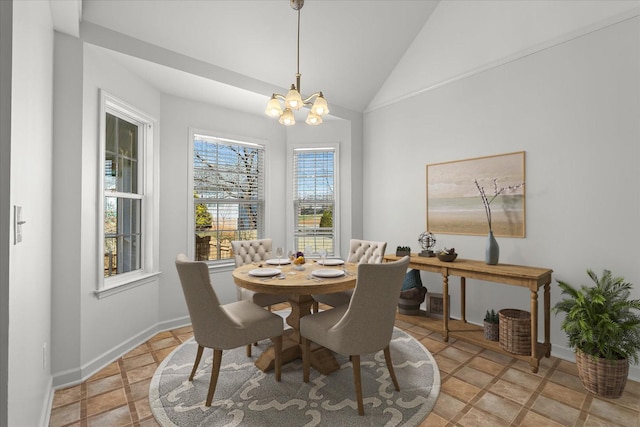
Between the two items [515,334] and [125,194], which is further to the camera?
[125,194]

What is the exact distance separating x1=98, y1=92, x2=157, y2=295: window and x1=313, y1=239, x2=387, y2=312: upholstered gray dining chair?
6.45 feet

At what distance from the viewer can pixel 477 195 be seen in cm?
345

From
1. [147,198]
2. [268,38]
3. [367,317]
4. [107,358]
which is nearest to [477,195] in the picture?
[367,317]

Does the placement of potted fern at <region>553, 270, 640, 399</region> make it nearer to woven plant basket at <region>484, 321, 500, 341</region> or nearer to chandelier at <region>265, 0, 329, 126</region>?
woven plant basket at <region>484, 321, 500, 341</region>

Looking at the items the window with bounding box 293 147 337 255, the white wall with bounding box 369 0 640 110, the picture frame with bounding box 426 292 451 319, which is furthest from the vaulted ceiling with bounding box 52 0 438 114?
the picture frame with bounding box 426 292 451 319

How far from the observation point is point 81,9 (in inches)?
97.6

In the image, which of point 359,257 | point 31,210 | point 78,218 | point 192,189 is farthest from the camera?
point 192,189

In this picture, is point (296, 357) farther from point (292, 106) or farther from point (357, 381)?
point (292, 106)

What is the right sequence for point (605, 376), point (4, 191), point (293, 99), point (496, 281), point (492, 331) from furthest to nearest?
point (492, 331)
point (496, 281)
point (293, 99)
point (605, 376)
point (4, 191)

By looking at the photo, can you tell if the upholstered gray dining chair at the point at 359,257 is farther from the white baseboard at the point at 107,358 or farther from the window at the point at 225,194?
the white baseboard at the point at 107,358

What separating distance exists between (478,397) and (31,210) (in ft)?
9.98

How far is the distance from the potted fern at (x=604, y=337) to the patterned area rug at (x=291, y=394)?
3.50 feet

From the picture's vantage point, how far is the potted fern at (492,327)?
3.00 meters

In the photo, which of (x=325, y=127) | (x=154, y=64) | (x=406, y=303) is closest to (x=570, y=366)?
(x=406, y=303)
